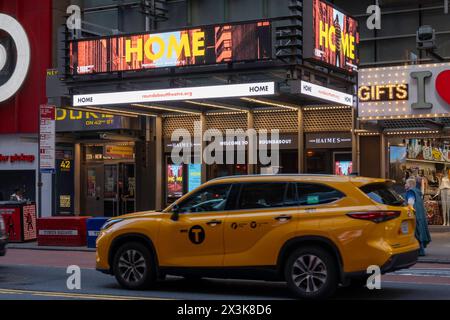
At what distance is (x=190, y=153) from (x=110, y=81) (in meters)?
4.87

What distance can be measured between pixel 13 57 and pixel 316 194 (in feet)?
70.9

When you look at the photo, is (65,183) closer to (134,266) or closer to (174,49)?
(174,49)

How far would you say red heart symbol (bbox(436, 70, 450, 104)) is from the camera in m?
20.8

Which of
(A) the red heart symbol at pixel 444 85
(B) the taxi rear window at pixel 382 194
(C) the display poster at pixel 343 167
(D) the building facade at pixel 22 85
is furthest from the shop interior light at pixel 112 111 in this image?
(B) the taxi rear window at pixel 382 194

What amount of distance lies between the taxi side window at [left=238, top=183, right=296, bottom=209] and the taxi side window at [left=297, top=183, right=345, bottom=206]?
12cm

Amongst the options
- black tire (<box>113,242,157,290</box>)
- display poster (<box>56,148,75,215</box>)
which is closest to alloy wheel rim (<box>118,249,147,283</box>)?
black tire (<box>113,242,157,290</box>)

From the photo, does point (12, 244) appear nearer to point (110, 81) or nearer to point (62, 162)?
point (110, 81)

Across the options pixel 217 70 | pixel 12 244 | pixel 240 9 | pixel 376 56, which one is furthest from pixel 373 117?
pixel 12 244

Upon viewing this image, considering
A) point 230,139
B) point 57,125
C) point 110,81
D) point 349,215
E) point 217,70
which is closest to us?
point 349,215

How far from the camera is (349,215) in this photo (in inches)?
413

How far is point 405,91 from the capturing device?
21516 millimetres

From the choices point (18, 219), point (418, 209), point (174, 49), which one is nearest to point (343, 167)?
point (174, 49)

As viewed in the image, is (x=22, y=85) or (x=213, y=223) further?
(x=22, y=85)

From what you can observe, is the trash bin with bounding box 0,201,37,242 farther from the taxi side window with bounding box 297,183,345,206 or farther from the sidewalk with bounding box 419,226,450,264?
the taxi side window with bounding box 297,183,345,206
